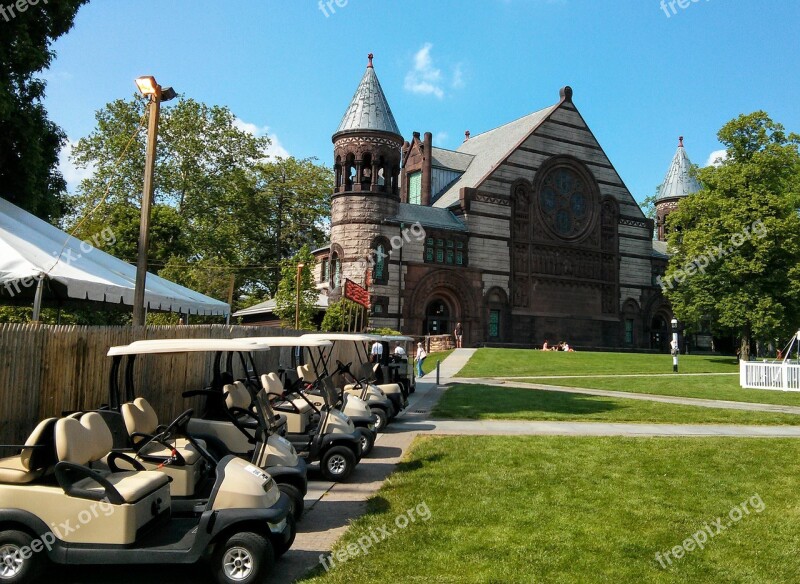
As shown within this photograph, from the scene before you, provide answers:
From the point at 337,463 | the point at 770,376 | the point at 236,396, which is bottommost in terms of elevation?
the point at 337,463

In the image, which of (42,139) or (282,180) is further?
(282,180)

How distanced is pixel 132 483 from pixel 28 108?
50.5ft

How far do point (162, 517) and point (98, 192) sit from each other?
44.1m

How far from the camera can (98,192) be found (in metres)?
45.2

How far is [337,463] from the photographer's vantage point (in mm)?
9641

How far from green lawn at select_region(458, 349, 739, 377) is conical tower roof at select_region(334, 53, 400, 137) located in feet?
49.9

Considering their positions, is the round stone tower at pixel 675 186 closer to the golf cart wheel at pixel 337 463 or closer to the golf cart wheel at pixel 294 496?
the golf cart wheel at pixel 337 463

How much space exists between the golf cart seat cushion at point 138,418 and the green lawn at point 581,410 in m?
10.8

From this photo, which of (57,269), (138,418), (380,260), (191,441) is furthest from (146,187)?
(380,260)

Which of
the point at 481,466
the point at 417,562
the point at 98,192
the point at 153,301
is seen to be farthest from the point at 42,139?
the point at 98,192

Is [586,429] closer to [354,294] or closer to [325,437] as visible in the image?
[325,437]

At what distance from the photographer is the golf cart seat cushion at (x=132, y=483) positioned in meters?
5.42

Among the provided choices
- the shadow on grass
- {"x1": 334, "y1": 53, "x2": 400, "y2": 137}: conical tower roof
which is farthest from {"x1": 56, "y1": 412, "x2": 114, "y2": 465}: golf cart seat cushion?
{"x1": 334, "y1": 53, "x2": 400, "y2": 137}: conical tower roof

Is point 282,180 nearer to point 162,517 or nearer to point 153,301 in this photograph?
point 153,301
